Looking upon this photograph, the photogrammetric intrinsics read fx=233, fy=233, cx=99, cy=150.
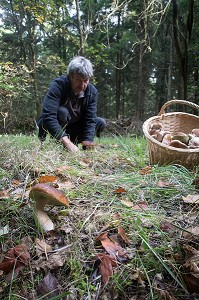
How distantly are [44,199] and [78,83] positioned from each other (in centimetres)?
226

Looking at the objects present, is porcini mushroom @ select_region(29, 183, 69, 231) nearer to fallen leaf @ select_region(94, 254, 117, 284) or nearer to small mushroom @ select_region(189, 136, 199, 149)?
fallen leaf @ select_region(94, 254, 117, 284)

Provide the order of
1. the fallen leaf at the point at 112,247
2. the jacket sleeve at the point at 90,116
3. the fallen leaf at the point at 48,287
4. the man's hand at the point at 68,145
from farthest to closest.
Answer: the jacket sleeve at the point at 90,116, the man's hand at the point at 68,145, the fallen leaf at the point at 112,247, the fallen leaf at the point at 48,287

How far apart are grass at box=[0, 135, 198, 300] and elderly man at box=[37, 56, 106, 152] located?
101cm

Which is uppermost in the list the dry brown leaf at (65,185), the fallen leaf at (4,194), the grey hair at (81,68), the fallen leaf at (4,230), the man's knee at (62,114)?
the grey hair at (81,68)

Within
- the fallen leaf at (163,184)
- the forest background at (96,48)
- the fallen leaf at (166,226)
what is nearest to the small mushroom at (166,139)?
the fallen leaf at (163,184)

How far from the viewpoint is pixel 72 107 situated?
3.47 m

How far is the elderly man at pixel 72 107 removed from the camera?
297 cm

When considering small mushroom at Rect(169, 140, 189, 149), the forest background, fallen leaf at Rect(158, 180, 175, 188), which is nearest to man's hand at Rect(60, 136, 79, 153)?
small mushroom at Rect(169, 140, 189, 149)

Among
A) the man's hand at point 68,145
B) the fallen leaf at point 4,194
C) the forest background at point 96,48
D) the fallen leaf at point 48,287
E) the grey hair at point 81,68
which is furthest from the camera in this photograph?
the forest background at point 96,48

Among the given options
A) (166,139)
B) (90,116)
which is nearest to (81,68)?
(90,116)

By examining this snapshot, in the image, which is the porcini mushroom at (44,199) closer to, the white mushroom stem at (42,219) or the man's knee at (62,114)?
the white mushroom stem at (42,219)

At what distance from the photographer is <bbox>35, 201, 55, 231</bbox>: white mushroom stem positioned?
3.89 ft

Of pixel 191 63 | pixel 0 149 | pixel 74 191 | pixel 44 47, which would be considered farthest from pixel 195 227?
pixel 44 47

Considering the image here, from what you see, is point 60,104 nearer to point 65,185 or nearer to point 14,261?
point 65,185
